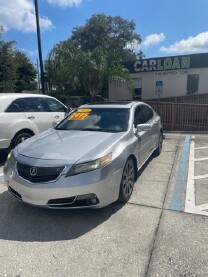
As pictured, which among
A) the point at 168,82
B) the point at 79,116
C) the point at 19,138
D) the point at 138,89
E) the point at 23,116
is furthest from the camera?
the point at 138,89

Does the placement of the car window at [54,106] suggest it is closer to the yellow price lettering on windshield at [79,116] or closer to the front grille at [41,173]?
the yellow price lettering on windshield at [79,116]

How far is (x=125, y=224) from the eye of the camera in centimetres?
360

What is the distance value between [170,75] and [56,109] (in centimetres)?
1222

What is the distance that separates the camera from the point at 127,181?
4.19 m

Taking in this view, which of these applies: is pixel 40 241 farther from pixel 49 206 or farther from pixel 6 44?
pixel 6 44

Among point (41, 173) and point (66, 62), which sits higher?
point (66, 62)

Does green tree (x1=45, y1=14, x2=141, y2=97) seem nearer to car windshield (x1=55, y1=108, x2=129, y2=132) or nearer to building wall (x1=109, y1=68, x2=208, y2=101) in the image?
building wall (x1=109, y1=68, x2=208, y2=101)

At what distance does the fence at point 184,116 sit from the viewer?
1231cm

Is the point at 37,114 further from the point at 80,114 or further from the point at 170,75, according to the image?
the point at 170,75

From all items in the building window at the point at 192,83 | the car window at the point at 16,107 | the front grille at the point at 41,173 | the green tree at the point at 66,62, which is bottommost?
the front grille at the point at 41,173

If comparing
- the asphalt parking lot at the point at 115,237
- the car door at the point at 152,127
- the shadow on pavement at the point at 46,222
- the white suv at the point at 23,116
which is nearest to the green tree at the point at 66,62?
the white suv at the point at 23,116

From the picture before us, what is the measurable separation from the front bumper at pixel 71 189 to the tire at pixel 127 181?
364 millimetres

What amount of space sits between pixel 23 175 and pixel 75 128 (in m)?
1.59

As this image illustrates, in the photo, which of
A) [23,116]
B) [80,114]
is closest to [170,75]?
[23,116]
